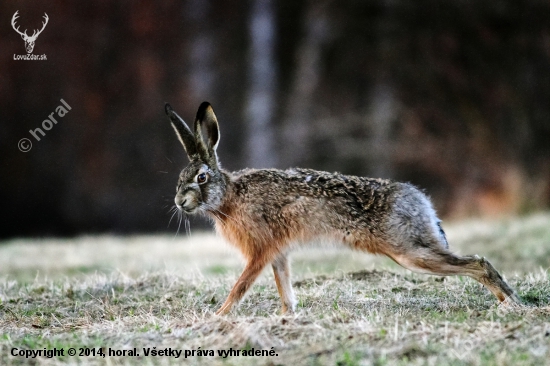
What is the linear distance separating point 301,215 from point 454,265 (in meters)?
1.24

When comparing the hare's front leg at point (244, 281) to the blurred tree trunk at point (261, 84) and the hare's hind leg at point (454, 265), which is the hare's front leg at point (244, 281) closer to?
the hare's hind leg at point (454, 265)

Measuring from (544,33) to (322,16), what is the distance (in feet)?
22.2

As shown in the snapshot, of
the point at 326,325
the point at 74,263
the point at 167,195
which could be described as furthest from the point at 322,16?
the point at 326,325

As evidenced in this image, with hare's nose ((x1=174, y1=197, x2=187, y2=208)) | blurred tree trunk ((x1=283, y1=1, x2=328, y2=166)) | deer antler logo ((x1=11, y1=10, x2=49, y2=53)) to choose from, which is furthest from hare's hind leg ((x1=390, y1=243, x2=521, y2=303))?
blurred tree trunk ((x1=283, y1=1, x2=328, y2=166))

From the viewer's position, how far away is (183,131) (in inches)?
237

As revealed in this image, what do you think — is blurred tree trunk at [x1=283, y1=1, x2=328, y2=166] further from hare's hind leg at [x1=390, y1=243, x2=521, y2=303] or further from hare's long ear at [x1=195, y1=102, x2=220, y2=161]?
hare's hind leg at [x1=390, y1=243, x2=521, y2=303]

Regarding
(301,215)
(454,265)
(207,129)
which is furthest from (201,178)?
(454,265)

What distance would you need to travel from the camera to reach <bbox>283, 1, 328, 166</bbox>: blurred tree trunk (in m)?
19.3

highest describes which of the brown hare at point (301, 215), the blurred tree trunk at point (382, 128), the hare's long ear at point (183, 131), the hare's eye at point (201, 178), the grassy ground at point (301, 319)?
the blurred tree trunk at point (382, 128)

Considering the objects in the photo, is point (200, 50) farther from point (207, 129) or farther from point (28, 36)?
point (207, 129)

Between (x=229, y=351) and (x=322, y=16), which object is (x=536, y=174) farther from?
(x=229, y=351)

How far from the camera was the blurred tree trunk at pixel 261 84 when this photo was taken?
19000 millimetres

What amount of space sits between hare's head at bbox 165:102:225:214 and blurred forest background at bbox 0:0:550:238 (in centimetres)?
1007

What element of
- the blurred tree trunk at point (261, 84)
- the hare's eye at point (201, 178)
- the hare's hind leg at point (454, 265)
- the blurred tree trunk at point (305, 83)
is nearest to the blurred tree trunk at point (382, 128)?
the blurred tree trunk at point (305, 83)
